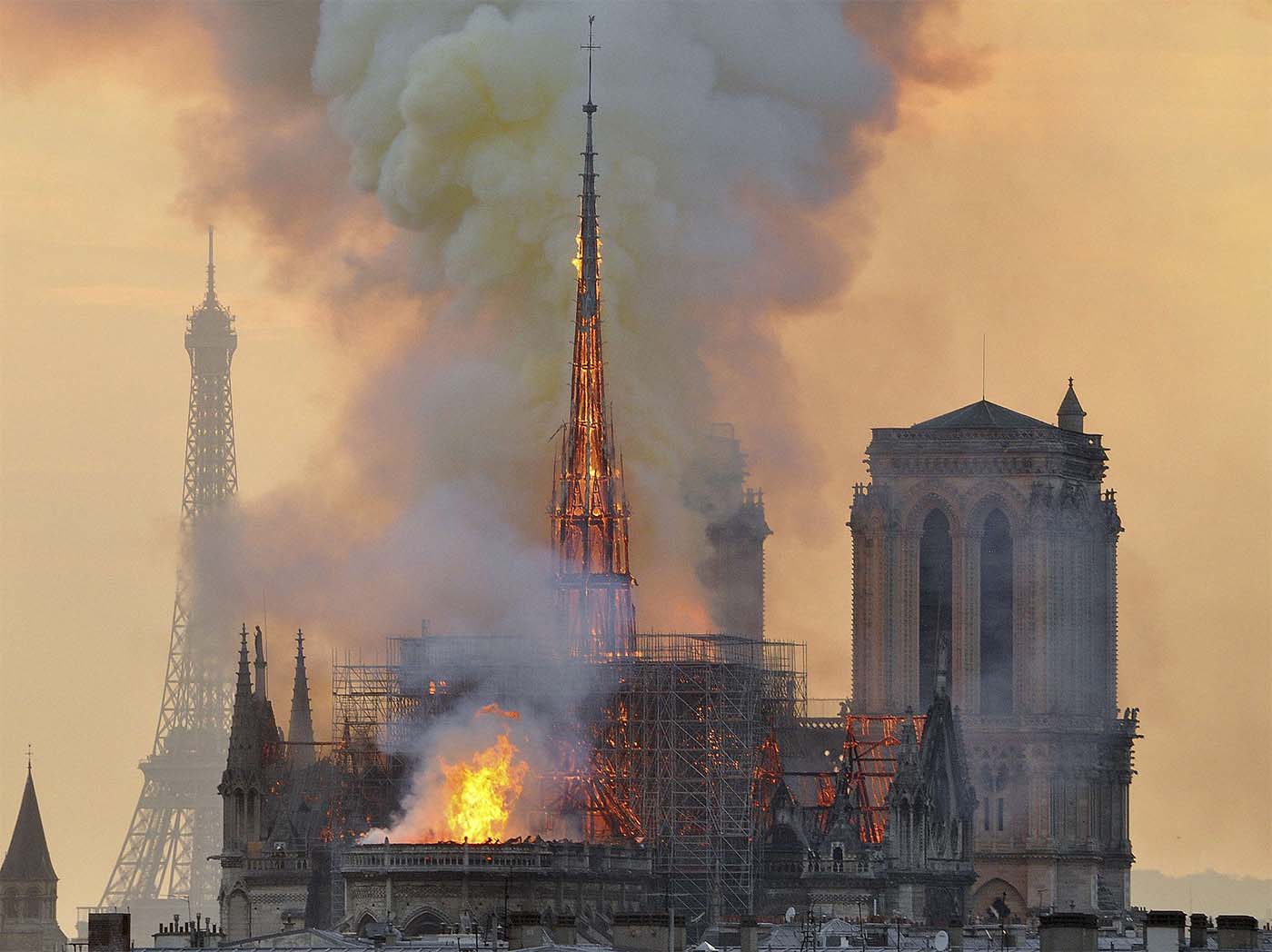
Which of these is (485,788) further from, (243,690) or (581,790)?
(243,690)

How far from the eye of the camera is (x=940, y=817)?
7180 inches

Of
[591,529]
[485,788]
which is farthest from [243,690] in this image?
[485,788]

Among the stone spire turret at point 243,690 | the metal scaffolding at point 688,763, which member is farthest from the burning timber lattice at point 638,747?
the stone spire turret at point 243,690

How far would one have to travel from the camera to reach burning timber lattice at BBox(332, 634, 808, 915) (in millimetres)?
170000

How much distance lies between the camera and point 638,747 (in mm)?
170875

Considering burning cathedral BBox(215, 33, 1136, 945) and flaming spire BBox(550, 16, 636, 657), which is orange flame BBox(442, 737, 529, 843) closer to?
burning cathedral BBox(215, 33, 1136, 945)

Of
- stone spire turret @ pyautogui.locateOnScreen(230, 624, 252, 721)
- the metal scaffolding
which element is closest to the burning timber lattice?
the metal scaffolding

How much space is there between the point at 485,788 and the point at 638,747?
4865mm

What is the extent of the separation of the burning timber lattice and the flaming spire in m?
2.00

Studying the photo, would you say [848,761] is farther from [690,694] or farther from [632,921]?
[632,921]

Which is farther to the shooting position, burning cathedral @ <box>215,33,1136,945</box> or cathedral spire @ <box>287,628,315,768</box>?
cathedral spire @ <box>287,628,315,768</box>

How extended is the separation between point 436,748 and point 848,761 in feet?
60.2

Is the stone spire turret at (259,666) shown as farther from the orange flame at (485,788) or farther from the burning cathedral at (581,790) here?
the orange flame at (485,788)

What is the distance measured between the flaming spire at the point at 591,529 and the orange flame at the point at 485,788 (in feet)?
16.1
